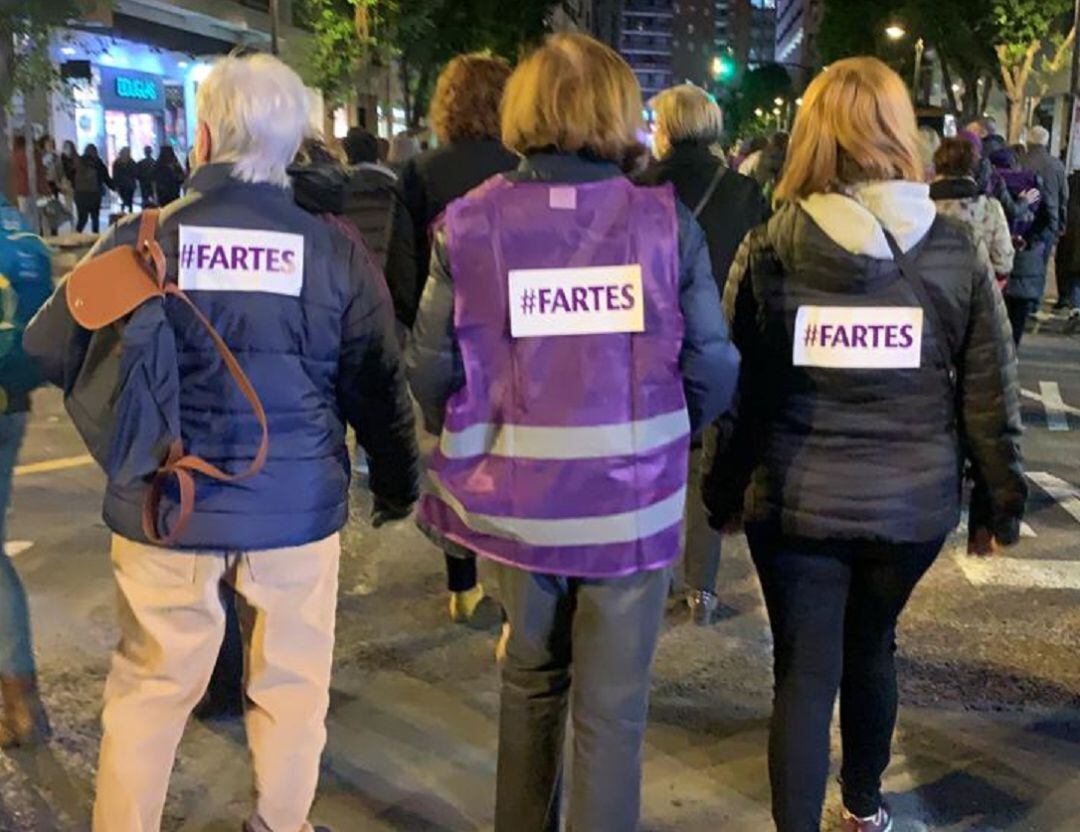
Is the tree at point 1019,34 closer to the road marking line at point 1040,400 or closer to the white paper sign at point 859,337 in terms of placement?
the road marking line at point 1040,400

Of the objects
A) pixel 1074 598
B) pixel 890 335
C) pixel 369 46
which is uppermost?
pixel 369 46

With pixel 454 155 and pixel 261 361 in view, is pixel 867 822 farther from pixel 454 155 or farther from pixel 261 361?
pixel 454 155

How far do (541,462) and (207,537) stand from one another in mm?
756

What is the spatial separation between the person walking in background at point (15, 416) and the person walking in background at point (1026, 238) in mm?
7261

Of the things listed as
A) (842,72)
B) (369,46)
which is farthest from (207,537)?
(369,46)

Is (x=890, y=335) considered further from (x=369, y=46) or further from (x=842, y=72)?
(x=369, y=46)

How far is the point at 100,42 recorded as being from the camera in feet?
96.5

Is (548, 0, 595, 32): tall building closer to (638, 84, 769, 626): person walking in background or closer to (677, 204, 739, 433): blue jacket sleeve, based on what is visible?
(638, 84, 769, 626): person walking in background

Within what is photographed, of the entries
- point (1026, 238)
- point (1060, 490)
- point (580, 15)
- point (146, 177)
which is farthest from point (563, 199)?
point (580, 15)

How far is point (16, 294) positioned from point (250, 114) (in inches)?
44.8

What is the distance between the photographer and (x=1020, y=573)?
19.2 feet

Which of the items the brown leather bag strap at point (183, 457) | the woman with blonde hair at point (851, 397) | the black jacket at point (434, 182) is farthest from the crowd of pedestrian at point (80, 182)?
the woman with blonde hair at point (851, 397)

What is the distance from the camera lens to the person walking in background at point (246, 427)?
278 cm

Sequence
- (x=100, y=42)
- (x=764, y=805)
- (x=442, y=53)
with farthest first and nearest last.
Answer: (x=442, y=53), (x=100, y=42), (x=764, y=805)
